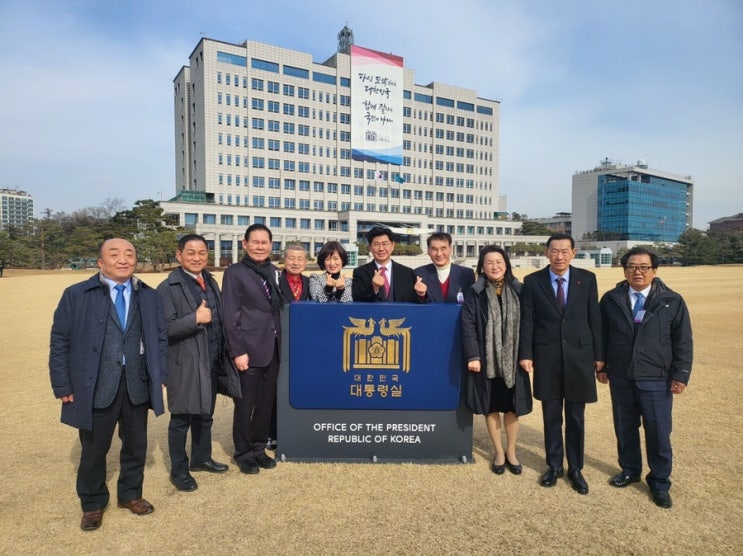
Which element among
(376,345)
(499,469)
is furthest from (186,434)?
(499,469)

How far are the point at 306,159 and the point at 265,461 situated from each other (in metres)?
68.7

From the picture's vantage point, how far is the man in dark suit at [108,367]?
10.3 ft

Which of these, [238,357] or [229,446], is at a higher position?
[238,357]

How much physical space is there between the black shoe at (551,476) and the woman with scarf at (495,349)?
25 centimetres

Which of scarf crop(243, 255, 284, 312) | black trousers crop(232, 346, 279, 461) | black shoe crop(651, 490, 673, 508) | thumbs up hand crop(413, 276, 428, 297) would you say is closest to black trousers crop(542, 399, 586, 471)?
black shoe crop(651, 490, 673, 508)

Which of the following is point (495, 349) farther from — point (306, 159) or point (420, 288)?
point (306, 159)

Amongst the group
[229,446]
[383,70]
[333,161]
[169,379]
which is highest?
[383,70]

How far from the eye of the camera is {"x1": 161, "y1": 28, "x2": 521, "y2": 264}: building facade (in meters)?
61.8

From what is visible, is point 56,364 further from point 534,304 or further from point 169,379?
point 534,304

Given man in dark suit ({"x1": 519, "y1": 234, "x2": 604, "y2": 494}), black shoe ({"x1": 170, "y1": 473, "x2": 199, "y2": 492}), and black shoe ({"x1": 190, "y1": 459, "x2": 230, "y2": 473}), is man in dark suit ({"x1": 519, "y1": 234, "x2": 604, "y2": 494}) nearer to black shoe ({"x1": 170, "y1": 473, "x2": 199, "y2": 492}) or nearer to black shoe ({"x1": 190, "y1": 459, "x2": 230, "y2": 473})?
black shoe ({"x1": 190, "y1": 459, "x2": 230, "y2": 473})

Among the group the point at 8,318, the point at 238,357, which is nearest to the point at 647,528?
the point at 238,357

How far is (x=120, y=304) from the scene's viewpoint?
337cm

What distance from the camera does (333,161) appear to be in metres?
71.6

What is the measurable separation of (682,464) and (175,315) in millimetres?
4714
